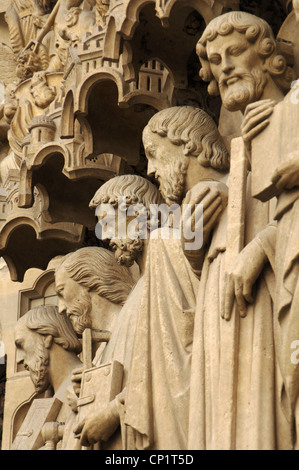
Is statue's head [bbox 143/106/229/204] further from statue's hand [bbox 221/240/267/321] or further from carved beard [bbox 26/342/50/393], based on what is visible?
carved beard [bbox 26/342/50/393]

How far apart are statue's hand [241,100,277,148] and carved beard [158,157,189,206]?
2.16 ft

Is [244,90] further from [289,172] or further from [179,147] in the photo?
[289,172]

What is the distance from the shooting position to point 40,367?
733 centimetres

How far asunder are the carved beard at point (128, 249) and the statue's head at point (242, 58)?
3.26ft

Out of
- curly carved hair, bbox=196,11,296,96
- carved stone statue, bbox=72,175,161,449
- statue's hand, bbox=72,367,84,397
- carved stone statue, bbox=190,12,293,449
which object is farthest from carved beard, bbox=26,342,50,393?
curly carved hair, bbox=196,11,296,96

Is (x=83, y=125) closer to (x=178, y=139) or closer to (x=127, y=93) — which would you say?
(x=127, y=93)

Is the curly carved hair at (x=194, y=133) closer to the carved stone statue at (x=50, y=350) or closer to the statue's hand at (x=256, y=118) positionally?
the statue's hand at (x=256, y=118)

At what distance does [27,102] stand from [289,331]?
14.3 feet

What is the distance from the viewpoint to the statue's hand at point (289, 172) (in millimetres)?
5156

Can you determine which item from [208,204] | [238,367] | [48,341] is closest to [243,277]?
[238,367]

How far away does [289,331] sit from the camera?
5.04 metres

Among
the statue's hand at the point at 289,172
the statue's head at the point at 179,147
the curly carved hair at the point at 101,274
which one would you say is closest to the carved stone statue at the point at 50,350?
the curly carved hair at the point at 101,274

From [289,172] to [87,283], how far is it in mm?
2012
